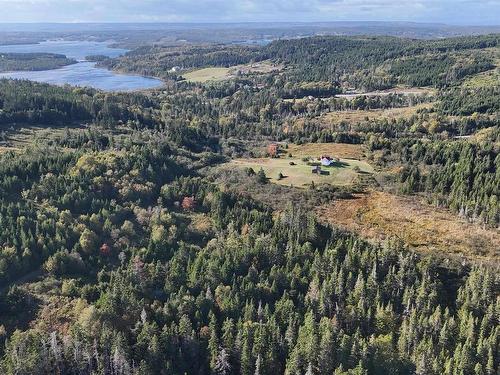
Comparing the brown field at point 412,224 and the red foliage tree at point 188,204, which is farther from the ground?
the red foliage tree at point 188,204

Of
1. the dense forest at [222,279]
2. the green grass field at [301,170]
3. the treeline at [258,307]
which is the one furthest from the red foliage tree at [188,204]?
the green grass field at [301,170]

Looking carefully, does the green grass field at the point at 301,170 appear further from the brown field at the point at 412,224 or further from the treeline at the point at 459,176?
the treeline at the point at 459,176

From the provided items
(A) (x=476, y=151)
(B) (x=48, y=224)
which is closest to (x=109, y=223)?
(B) (x=48, y=224)

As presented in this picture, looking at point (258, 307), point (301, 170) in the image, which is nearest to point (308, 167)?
point (301, 170)

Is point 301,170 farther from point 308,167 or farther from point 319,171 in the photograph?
point 319,171

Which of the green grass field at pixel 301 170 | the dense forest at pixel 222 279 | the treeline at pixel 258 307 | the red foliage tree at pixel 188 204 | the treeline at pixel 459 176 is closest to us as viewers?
the treeline at pixel 258 307

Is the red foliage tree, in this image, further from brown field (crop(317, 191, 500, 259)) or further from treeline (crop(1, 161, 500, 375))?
brown field (crop(317, 191, 500, 259))
